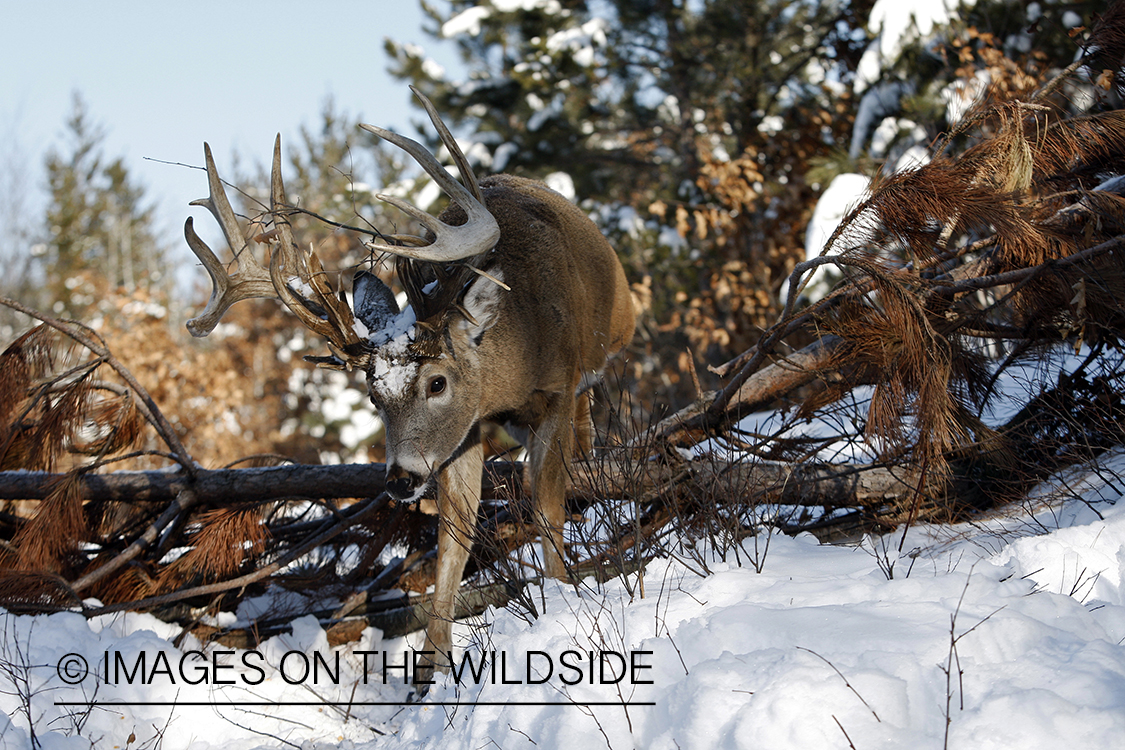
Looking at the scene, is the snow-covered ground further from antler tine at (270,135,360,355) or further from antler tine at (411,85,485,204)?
antler tine at (411,85,485,204)

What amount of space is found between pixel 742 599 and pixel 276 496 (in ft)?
9.74

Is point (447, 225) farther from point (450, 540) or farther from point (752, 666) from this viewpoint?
point (752, 666)

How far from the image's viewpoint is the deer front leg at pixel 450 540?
3.94 m

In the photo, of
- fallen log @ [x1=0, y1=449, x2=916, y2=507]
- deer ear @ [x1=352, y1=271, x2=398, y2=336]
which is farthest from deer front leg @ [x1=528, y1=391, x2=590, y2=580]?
deer ear @ [x1=352, y1=271, x2=398, y2=336]

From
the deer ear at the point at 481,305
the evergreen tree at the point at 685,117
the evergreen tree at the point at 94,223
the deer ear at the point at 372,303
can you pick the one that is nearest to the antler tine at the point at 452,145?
the deer ear at the point at 481,305

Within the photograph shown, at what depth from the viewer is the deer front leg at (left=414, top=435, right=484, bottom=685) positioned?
155 inches

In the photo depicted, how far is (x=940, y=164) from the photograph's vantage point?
3582 millimetres

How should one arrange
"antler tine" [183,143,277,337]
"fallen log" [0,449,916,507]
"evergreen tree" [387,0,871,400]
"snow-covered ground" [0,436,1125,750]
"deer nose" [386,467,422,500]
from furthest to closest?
1. "evergreen tree" [387,0,871,400]
2. "fallen log" [0,449,916,507]
3. "antler tine" [183,143,277,337]
4. "deer nose" [386,467,422,500]
5. "snow-covered ground" [0,436,1125,750]

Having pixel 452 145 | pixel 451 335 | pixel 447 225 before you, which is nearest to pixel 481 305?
pixel 451 335

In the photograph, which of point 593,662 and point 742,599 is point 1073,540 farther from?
point 593,662

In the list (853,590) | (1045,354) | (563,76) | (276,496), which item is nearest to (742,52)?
(563,76)

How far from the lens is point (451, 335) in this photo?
4285mm

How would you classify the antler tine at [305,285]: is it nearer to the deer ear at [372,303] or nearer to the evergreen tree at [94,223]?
the deer ear at [372,303]

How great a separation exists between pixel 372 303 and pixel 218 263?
754 mm
